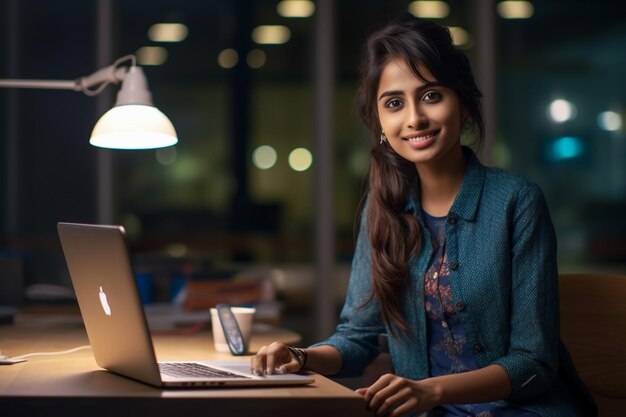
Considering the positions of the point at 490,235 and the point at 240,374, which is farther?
the point at 490,235

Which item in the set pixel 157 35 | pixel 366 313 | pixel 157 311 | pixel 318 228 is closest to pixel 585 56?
pixel 318 228

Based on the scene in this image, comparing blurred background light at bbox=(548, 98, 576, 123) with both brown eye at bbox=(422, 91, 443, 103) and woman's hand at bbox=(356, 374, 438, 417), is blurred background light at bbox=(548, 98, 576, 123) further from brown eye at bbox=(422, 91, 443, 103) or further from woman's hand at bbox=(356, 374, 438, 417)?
woman's hand at bbox=(356, 374, 438, 417)

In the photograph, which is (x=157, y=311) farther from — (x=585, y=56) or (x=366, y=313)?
(x=585, y=56)

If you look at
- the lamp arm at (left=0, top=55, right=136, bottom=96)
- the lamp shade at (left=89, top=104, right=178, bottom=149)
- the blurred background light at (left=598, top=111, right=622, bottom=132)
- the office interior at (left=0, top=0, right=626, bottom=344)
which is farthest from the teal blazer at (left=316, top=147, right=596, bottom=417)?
the blurred background light at (left=598, top=111, right=622, bottom=132)

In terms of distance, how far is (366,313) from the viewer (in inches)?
83.3

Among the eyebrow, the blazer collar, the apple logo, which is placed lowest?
the apple logo

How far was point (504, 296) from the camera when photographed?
1904mm

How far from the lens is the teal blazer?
6.00 feet

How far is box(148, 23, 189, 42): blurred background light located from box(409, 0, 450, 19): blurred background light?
1.50m

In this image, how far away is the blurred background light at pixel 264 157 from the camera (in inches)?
222

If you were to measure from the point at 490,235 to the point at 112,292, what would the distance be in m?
0.86

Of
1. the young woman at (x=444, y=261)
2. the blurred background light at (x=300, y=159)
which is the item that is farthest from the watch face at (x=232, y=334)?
the blurred background light at (x=300, y=159)

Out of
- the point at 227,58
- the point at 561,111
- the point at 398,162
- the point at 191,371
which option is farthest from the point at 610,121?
the point at 191,371

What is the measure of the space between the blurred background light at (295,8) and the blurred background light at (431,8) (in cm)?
67
